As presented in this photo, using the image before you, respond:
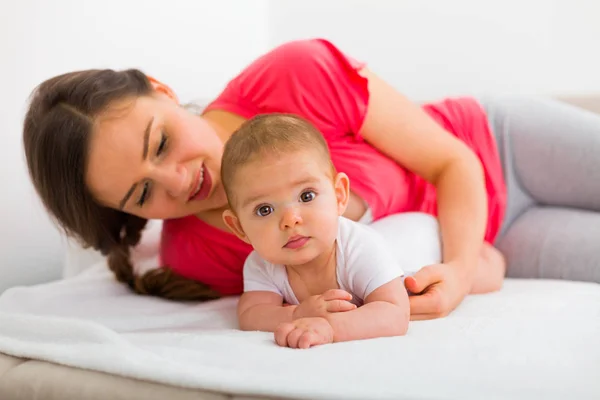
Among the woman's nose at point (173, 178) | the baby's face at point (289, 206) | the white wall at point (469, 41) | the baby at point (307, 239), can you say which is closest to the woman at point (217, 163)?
the woman's nose at point (173, 178)

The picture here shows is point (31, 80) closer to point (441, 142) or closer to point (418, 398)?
point (441, 142)

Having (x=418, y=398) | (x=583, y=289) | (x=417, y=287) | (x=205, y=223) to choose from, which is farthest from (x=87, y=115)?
(x=583, y=289)

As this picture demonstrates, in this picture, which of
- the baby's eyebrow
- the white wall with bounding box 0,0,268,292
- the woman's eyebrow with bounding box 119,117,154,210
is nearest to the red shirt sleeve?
the woman's eyebrow with bounding box 119,117,154,210

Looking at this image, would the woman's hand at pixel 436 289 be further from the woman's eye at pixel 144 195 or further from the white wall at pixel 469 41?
the white wall at pixel 469 41

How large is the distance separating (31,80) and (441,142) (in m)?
1.00

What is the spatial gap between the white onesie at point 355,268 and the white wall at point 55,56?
81 cm

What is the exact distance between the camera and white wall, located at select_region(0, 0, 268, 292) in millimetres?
1672

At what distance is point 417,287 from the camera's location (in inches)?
47.6

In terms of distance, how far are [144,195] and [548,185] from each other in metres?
0.96

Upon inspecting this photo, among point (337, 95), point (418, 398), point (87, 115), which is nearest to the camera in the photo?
point (418, 398)

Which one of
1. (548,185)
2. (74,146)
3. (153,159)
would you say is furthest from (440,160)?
(74,146)

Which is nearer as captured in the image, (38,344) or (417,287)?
(38,344)

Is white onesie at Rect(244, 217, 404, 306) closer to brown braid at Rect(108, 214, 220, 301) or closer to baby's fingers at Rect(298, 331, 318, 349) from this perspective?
baby's fingers at Rect(298, 331, 318, 349)

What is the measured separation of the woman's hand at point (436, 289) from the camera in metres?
1.19
